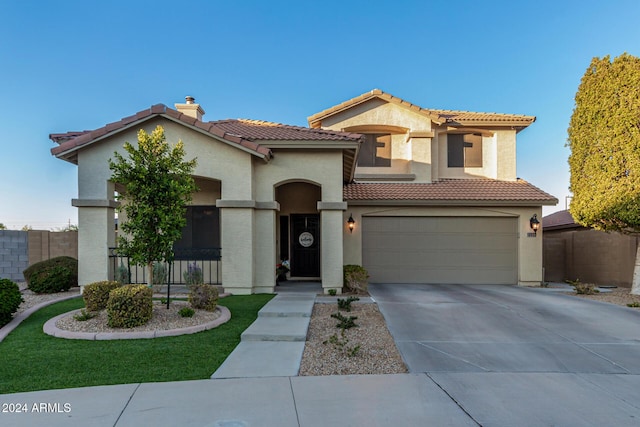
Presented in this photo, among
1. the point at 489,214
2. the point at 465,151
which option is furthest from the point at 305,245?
the point at 465,151

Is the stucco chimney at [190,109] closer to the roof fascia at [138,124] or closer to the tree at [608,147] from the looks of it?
the roof fascia at [138,124]

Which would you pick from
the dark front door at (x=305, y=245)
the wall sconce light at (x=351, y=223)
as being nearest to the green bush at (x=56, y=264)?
the dark front door at (x=305, y=245)

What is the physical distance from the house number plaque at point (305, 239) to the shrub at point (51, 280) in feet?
23.4

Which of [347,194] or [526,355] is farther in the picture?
[347,194]

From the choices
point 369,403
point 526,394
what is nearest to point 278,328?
point 369,403

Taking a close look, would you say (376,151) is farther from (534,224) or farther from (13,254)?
(13,254)

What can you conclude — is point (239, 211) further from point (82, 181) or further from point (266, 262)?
point (82, 181)

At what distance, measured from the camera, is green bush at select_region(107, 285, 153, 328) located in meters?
6.14

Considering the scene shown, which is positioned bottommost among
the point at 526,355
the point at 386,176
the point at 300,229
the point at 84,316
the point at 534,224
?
the point at 526,355

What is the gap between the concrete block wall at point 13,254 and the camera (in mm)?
11484

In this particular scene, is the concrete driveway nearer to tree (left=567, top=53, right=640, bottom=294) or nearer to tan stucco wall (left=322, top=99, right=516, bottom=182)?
tree (left=567, top=53, right=640, bottom=294)

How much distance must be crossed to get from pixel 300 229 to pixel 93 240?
6.51 m

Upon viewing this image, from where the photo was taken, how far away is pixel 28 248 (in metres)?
11.6

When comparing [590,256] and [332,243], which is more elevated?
[332,243]
